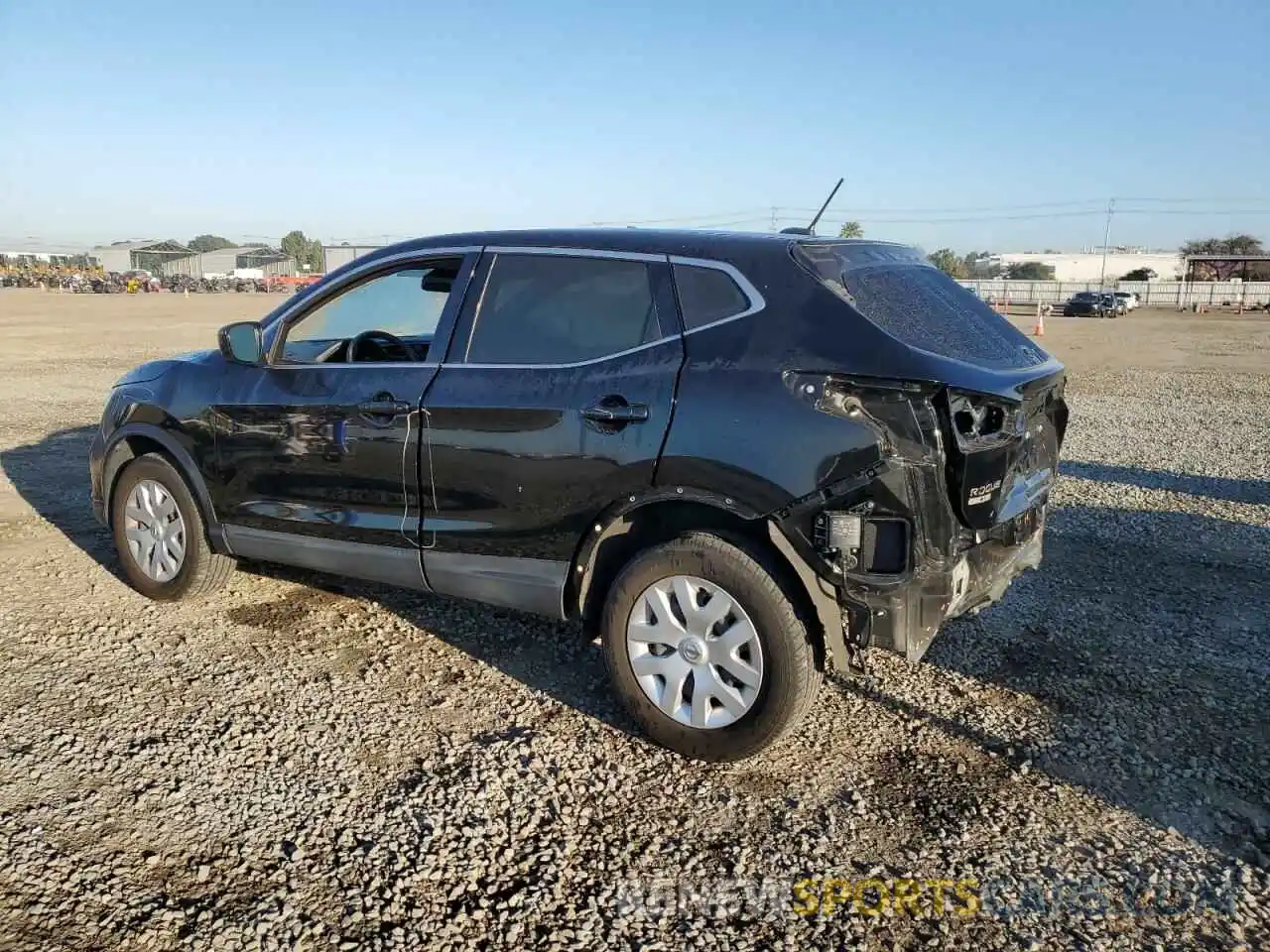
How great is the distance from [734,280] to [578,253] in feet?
2.33

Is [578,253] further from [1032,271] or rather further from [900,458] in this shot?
[1032,271]

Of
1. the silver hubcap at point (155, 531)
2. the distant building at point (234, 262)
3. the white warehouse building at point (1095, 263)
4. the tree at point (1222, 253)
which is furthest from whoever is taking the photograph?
the distant building at point (234, 262)

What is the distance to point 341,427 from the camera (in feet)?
13.4

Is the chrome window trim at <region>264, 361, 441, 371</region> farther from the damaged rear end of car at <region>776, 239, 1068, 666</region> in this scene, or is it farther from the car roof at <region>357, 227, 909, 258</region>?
the damaged rear end of car at <region>776, 239, 1068, 666</region>

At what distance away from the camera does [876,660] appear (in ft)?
14.1

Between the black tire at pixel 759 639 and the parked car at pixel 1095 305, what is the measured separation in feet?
156

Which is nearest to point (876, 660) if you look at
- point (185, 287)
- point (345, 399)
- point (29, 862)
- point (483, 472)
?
point (483, 472)

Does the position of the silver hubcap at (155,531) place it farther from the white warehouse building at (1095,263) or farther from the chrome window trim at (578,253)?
the white warehouse building at (1095,263)

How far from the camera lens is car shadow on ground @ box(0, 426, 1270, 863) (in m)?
3.28

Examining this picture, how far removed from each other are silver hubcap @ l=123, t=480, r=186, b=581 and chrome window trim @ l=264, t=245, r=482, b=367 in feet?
3.34

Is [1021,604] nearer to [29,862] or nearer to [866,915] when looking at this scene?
[866,915]

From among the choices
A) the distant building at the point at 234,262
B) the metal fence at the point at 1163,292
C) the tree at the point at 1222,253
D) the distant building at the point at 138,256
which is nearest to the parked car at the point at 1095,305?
the metal fence at the point at 1163,292

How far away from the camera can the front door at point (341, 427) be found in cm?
397

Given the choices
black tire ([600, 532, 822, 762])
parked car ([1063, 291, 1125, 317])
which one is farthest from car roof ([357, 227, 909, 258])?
parked car ([1063, 291, 1125, 317])
